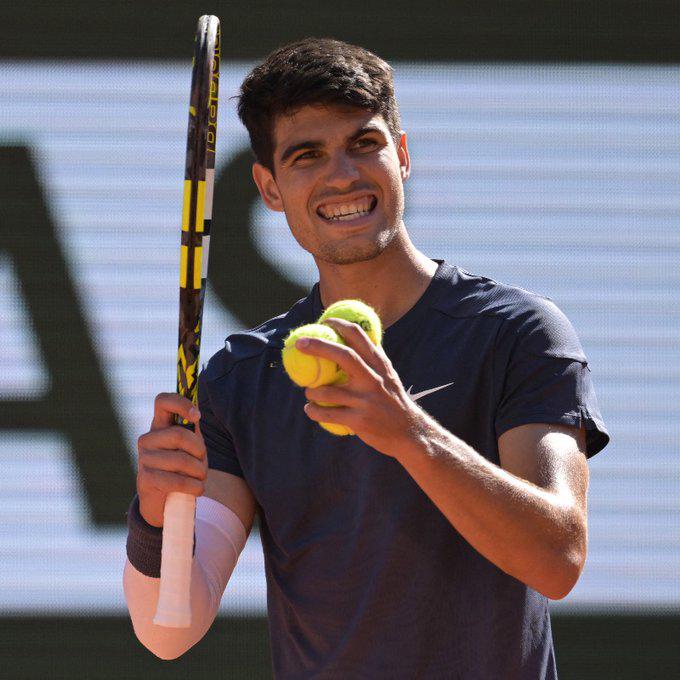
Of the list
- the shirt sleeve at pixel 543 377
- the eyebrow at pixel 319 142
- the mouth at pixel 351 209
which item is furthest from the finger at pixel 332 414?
the eyebrow at pixel 319 142

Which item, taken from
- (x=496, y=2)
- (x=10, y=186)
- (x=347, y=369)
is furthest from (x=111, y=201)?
(x=347, y=369)

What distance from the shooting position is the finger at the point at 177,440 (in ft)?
6.96

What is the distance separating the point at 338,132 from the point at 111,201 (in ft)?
7.14

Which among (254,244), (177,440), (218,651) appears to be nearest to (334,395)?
(177,440)

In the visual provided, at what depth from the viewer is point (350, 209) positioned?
8.39ft

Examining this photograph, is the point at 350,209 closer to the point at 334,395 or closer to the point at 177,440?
the point at 177,440

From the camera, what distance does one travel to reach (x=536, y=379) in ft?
7.39

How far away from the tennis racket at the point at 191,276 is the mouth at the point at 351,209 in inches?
12.1

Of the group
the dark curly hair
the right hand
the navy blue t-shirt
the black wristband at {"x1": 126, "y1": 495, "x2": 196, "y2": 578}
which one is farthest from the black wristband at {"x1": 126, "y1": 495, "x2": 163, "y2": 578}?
the dark curly hair

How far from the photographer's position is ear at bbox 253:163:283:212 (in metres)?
2.84

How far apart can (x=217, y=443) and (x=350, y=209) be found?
1.94ft

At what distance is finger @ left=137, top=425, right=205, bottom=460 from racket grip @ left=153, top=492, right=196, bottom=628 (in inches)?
3.4

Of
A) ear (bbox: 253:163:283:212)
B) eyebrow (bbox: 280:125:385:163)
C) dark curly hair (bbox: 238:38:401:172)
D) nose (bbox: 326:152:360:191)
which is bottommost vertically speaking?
ear (bbox: 253:163:283:212)

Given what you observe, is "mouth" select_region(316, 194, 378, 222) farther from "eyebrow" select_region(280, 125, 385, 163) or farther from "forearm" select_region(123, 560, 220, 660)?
"forearm" select_region(123, 560, 220, 660)
